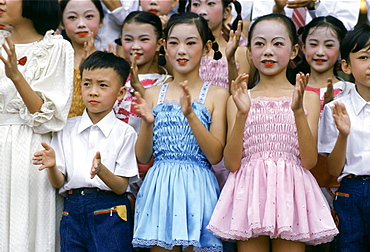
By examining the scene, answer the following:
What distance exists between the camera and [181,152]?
3.62 meters

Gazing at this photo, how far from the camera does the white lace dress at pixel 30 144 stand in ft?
11.8

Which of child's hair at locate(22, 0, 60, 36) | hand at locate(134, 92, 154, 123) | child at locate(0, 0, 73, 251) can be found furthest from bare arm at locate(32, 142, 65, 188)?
child's hair at locate(22, 0, 60, 36)

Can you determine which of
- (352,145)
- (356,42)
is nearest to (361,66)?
(356,42)

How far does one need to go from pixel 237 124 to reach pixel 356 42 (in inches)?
36.1

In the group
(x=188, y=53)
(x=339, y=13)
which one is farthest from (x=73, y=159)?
(x=339, y=13)

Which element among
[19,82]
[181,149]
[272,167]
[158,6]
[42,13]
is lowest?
[272,167]

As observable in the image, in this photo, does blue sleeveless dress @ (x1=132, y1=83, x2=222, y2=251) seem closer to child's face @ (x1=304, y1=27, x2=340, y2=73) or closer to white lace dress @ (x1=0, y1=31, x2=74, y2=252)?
white lace dress @ (x1=0, y1=31, x2=74, y2=252)

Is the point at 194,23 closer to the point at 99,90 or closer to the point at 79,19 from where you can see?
the point at 99,90

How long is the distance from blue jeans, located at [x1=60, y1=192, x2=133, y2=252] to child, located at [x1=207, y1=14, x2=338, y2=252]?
1.75ft

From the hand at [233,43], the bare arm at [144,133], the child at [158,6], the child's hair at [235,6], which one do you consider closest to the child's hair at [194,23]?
the hand at [233,43]

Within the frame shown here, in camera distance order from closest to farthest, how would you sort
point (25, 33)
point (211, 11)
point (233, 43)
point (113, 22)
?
point (25, 33)
point (233, 43)
point (211, 11)
point (113, 22)

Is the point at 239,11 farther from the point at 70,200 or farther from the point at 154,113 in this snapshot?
the point at 70,200

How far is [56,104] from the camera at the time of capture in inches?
146

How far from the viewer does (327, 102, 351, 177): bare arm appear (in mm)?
3381
